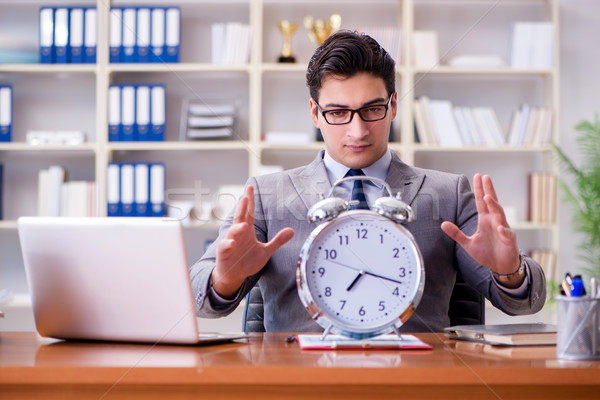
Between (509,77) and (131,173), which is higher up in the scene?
(509,77)

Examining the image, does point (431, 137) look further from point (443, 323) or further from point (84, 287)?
point (84, 287)

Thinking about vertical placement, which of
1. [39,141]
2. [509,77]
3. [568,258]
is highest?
[509,77]

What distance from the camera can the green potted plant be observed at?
126 inches

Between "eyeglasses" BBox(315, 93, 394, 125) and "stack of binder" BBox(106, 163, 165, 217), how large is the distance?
1837 millimetres

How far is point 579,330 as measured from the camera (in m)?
1.05

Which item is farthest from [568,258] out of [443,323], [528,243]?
[443,323]

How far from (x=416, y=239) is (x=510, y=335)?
53 centimetres

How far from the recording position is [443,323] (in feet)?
5.35

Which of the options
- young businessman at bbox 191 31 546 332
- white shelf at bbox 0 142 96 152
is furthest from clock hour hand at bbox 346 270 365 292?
white shelf at bbox 0 142 96 152

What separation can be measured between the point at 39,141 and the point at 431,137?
2014 millimetres

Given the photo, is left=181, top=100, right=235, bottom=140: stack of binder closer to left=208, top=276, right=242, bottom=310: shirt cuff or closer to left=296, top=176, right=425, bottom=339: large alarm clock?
left=208, top=276, right=242, bottom=310: shirt cuff

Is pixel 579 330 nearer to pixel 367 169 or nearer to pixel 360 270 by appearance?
pixel 360 270

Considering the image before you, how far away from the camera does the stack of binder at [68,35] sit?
3400 mm

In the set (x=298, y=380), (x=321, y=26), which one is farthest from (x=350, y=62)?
(x=321, y=26)
